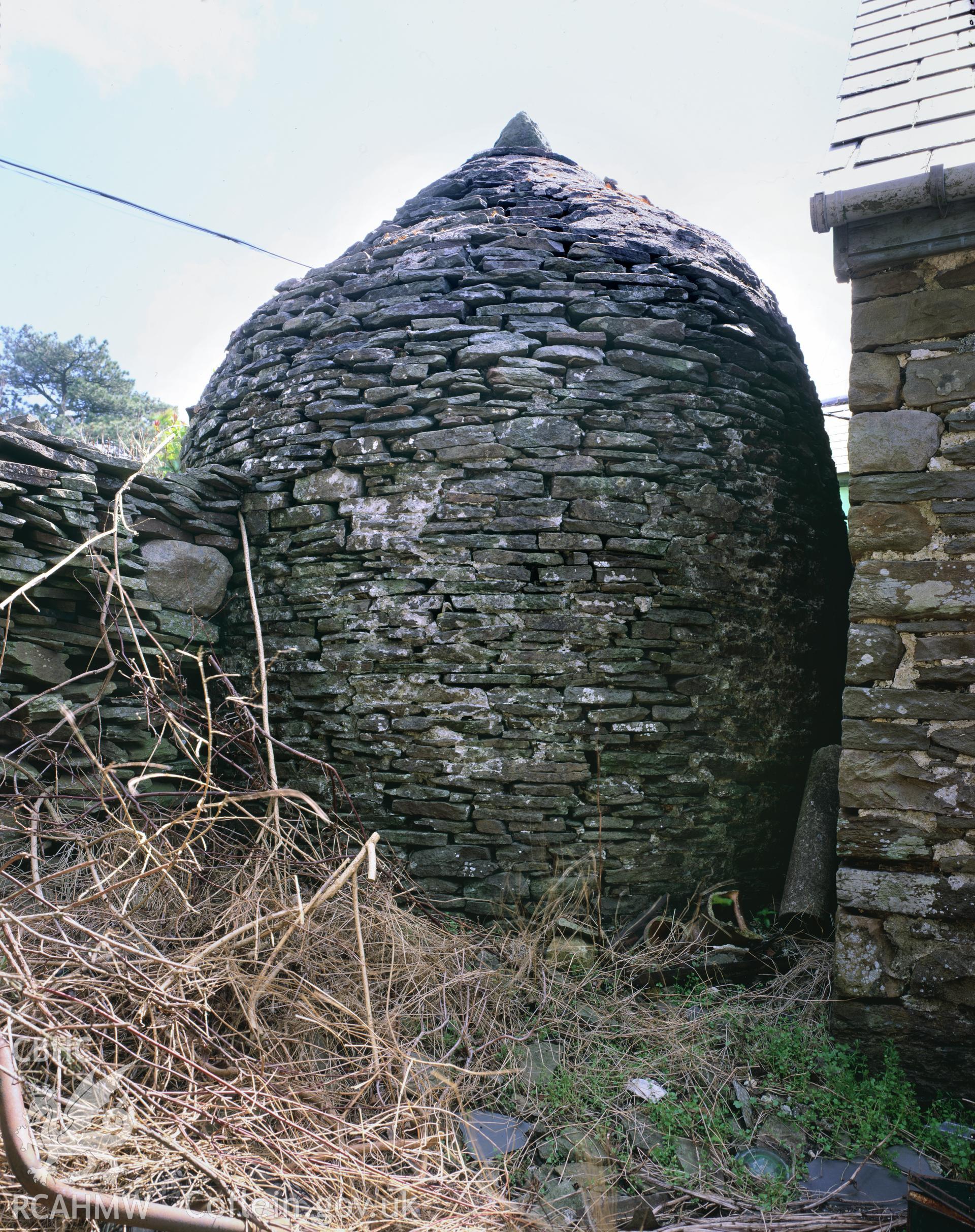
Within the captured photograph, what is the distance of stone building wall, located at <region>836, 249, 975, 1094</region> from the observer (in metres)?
2.71

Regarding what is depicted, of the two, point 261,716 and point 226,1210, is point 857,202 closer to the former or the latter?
point 261,716

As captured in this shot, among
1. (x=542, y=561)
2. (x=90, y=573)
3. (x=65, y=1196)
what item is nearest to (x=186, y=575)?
(x=90, y=573)

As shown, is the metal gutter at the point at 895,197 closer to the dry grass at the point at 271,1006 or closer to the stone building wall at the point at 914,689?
the stone building wall at the point at 914,689

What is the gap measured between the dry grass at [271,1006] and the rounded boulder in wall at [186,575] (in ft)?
0.90

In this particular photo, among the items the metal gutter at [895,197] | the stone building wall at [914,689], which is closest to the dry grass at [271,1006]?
the stone building wall at [914,689]

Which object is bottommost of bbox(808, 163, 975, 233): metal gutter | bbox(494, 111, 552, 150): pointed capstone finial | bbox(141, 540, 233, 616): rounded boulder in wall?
bbox(141, 540, 233, 616): rounded boulder in wall

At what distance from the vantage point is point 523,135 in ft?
16.7

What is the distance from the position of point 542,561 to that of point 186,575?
5.99 ft

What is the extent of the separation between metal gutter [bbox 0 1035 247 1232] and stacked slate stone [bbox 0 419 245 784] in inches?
63.1

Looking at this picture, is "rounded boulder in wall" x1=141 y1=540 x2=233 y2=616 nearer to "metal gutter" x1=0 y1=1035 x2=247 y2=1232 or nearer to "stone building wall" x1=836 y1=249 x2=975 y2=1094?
"metal gutter" x1=0 y1=1035 x2=247 y2=1232

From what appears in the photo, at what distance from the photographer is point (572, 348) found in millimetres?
3789

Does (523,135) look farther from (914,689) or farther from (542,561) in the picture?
(914,689)

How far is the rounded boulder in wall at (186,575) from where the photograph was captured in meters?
3.91

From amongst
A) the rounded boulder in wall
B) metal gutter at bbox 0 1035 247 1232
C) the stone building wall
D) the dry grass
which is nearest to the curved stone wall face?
the rounded boulder in wall
